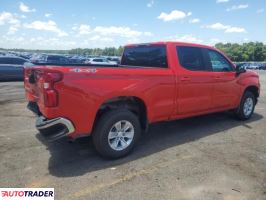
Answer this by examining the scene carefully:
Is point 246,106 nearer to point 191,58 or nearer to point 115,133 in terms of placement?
point 191,58

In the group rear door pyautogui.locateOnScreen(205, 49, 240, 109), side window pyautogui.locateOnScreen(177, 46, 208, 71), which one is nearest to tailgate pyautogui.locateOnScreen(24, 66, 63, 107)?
side window pyautogui.locateOnScreen(177, 46, 208, 71)

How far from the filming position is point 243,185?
390 centimetres

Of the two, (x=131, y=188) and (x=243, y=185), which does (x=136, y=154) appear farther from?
(x=243, y=185)

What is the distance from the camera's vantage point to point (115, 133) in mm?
4746

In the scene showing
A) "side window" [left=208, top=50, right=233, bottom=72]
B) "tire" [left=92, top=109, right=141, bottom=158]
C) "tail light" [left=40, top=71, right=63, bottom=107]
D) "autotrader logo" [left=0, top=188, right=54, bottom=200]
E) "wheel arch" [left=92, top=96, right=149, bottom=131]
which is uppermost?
"side window" [left=208, top=50, right=233, bottom=72]

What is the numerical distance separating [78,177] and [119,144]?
3.30 feet

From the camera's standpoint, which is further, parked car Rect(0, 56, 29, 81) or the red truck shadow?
parked car Rect(0, 56, 29, 81)

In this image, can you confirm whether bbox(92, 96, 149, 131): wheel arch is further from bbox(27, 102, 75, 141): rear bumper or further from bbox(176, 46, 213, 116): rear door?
bbox(176, 46, 213, 116): rear door

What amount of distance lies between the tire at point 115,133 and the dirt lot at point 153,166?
0.60 ft

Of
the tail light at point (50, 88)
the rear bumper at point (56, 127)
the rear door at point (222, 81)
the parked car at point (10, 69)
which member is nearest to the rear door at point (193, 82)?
the rear door at point (222, 81)

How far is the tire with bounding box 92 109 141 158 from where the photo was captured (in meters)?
4.53

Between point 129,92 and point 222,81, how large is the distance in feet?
9.30

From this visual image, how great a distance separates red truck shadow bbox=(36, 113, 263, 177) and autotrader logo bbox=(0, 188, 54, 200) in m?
0.48

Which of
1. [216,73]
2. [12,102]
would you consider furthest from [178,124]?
[12,102]
